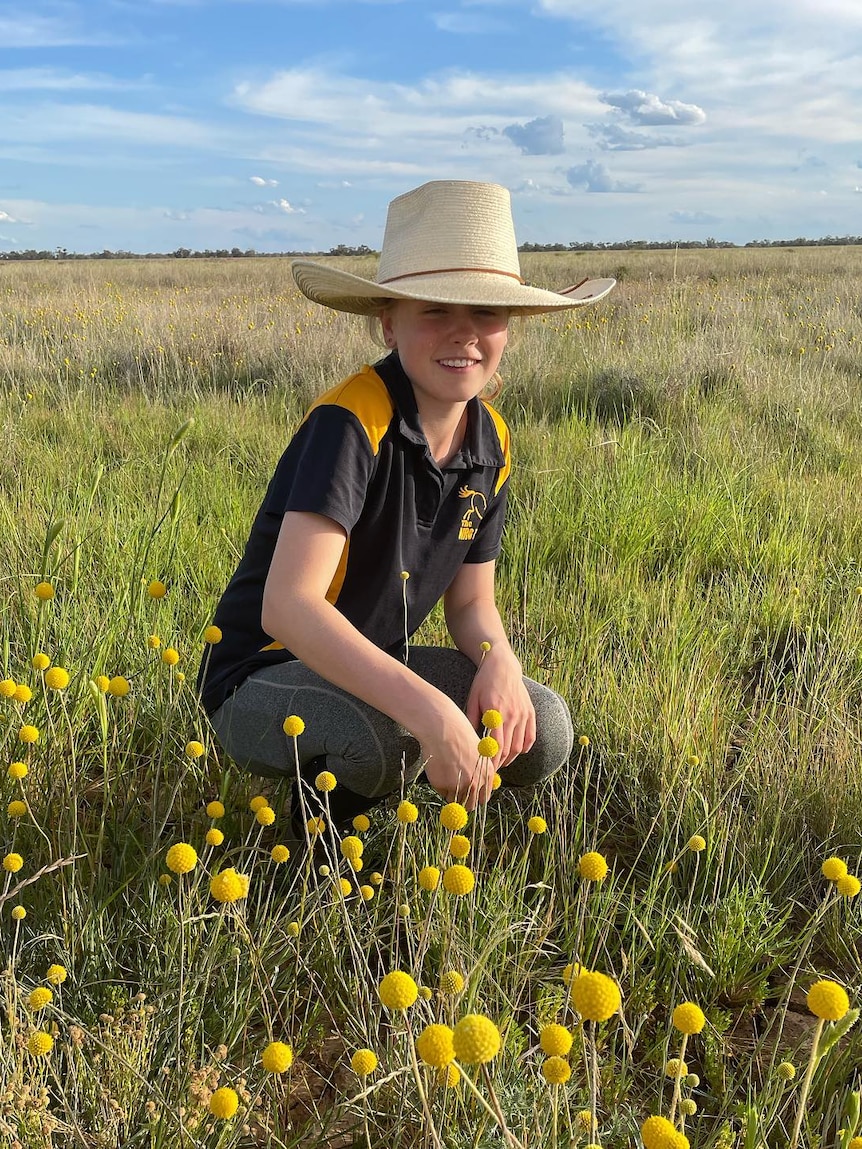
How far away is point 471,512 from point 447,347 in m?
0.39

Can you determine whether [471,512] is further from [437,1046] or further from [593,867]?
[437,1046]

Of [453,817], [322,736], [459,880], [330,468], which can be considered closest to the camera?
[459,880]

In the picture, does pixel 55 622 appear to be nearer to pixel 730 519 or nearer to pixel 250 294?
pixel 730 519

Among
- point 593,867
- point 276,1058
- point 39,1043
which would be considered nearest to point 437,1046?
point 276,1058

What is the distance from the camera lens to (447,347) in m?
1.80

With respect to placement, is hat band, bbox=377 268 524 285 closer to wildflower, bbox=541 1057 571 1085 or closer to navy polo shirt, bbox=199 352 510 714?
navy polo shirt, bbox=199 352 510 714

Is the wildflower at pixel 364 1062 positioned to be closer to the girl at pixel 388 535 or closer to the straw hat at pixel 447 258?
the girl at pixel 388 535

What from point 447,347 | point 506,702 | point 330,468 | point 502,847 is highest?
point 447,347

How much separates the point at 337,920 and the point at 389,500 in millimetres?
837

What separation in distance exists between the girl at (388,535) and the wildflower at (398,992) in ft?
2.23

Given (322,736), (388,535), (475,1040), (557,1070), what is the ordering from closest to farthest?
(475,1040) < (557,1070) < (322,736) < (388,535)

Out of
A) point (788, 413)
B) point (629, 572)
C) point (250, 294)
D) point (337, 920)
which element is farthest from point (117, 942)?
point (250, 294)

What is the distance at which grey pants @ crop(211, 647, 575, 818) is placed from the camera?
1752mm

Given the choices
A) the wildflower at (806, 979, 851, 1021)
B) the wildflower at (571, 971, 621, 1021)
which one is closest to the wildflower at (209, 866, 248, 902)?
the wildflower at (571, 971, 621, 1021)
